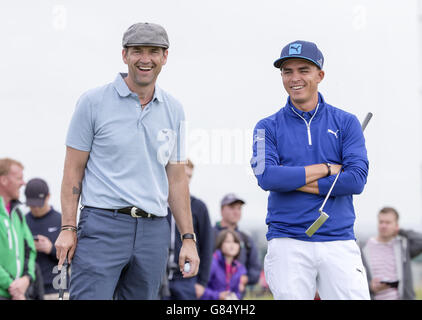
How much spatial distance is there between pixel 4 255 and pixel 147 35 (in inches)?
173

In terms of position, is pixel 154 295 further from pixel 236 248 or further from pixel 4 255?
pixel 236 248

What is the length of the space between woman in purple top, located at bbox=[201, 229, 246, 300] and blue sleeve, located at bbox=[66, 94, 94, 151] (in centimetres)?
531

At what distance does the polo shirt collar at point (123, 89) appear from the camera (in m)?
5.04

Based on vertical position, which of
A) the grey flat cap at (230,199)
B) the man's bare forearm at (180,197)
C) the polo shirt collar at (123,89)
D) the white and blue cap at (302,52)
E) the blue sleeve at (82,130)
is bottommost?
the man's bare forearm at (180,197)

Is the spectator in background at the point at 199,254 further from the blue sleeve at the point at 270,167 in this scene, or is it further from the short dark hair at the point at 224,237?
the blue sleeve at the point at 270,167

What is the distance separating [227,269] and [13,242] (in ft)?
10.3

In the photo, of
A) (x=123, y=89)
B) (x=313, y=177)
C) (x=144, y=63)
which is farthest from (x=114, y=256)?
(x=313, y=177)

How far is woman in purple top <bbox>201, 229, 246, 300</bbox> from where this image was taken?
32.9 ft

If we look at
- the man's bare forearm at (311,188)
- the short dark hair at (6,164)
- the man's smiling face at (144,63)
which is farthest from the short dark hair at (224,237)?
the man's smiling face at (144,63)

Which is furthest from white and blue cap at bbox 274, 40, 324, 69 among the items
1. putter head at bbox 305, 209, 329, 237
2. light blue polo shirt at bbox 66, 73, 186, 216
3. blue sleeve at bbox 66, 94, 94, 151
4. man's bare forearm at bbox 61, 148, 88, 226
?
man's bare forearm at bbox 61, 148, 88, 226

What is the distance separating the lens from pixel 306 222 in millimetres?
4883

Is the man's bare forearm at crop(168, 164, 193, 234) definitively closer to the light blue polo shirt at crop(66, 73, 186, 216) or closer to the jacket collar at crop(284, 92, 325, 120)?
the light blue polo shirt at crop(66, 73, 186, 216)

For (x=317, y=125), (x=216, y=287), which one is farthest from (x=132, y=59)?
(x=216, y=287)

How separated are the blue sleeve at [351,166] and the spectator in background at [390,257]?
5117mm
